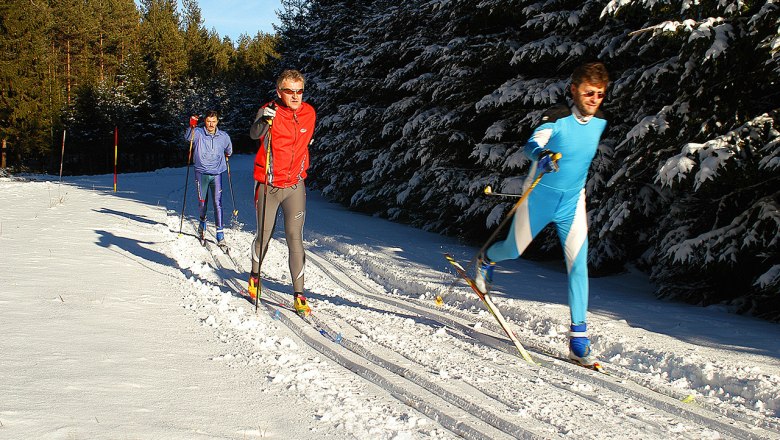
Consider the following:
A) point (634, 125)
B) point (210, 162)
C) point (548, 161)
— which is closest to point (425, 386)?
point (548, 161)

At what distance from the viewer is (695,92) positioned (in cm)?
635

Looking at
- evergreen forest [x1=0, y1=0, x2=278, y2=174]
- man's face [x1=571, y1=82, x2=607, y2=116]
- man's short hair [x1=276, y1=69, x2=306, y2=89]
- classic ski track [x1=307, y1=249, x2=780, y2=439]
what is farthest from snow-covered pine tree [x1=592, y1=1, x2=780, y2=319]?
evergreen forest [x1=0, y1=0, x2=278, y2=174]

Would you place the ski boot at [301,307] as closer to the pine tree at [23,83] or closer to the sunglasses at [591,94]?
the sunglasses at [591,94]

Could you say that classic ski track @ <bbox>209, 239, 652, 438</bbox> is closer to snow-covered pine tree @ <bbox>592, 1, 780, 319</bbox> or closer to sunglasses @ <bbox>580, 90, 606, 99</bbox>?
sunglasses @ <bbox>580, 90, 606, 99</bbox>

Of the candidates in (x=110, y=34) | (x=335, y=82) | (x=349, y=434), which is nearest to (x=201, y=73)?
(x=110, y=34)

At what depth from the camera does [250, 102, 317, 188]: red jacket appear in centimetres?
543

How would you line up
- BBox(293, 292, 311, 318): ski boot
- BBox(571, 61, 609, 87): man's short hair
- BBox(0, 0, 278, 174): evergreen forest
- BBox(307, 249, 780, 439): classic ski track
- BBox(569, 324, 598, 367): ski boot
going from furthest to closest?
BBox(0, 0, 278, 174): evergreen forest → BBox(293, 292, 311, 318): ski boot → BBox(569, 324, 598, 367): ski boot → BBox(571, 61, 609, 87): man's short hair → BBox(307, 249, 780, 439): classic ski track

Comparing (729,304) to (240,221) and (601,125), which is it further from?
(240,221)

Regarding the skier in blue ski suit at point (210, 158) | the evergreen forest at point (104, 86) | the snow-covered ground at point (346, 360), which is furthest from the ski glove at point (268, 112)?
the evergreen forest at point (104, 86)

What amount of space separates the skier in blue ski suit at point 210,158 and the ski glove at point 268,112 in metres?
4.85

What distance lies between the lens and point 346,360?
407 centimetres

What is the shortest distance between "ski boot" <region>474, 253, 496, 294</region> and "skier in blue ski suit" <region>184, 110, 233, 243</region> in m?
5.93

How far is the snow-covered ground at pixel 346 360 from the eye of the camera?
2949mm

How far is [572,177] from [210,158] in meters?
7.25
